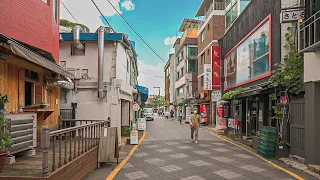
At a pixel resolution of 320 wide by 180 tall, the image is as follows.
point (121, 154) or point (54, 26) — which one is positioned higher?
point (54, 26)

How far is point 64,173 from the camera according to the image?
4836 millimetres

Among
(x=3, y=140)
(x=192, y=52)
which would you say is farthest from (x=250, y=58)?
(x=192, y=52)

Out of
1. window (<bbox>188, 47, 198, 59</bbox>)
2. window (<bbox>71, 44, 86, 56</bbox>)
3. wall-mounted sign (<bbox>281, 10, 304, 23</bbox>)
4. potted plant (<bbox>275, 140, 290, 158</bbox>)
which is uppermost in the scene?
window (<bbox>188, 47, 198, 59</bbox>)

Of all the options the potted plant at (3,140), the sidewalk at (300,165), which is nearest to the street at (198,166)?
the sidewalk at (300,165)

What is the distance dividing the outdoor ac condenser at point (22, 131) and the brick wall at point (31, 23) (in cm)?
225

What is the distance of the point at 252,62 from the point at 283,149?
611 centimetres

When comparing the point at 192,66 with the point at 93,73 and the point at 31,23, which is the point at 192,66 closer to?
the point at 93,73

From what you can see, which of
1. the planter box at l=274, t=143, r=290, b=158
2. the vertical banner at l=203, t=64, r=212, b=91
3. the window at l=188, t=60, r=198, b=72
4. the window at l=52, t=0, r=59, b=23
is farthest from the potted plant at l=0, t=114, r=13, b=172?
the window at l=188, t=60, r=198, b=72

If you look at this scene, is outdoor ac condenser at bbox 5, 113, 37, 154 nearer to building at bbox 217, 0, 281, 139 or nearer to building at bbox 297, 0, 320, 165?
building at bbox 297, 0, 320, 165

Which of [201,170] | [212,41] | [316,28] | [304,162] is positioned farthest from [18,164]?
[212,41]

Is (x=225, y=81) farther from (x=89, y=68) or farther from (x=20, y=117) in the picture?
(x=20, y=117)

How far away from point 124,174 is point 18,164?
104 inches

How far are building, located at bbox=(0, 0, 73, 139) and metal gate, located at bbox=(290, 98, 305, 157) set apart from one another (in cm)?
800

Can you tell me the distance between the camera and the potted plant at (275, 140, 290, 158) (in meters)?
8.66
